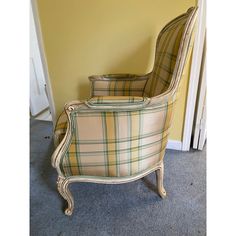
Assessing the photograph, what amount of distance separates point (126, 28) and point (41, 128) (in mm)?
1469

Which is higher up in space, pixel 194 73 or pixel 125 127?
pixel 194 73

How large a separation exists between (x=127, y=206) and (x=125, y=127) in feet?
1.97

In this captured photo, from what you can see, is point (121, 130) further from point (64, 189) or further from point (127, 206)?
point (127, 206)

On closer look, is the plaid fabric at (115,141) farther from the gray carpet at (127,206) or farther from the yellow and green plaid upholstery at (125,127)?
the gray carpet at (127,206)

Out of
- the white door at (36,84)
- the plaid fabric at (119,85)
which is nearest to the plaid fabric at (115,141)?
the plaid fabric at (119,85)

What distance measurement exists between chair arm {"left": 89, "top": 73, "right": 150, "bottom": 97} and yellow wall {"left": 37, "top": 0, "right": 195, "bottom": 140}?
183mm

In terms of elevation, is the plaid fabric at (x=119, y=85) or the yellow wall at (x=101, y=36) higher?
the yellow wall at (x=101, y=36)

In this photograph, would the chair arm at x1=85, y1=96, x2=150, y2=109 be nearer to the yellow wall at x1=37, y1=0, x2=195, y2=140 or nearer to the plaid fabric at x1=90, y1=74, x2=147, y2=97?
the plaid fabric at x1=90, y1=74, x2=147, y2=97

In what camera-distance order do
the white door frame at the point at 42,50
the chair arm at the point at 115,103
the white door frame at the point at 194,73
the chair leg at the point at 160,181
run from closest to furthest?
the chair arm at the point at 115,103 < the chair leg at the point at 160,181 < the white door frame at the point at 194,73 < the white door frame at the point at 42,50

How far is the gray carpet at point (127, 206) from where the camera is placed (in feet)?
3.65

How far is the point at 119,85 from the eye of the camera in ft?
4.97

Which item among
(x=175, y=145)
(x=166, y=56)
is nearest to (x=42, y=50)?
(x=166, y=56)

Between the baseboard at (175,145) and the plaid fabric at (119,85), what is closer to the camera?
the plaid fabric at (119,85)
